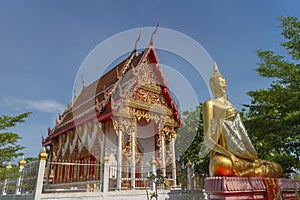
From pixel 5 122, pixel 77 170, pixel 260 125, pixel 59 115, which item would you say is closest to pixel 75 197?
pixel 5 122

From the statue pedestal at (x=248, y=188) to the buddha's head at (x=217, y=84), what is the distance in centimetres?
199

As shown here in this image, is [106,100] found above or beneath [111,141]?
above

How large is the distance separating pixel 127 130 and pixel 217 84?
16.6 feet

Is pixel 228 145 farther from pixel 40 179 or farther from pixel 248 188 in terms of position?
pixel 40 179

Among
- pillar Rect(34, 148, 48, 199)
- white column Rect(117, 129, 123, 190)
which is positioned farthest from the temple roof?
pillar Rect(34, 148, 48, 199)

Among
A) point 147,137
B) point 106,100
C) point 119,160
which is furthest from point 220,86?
point 147,137

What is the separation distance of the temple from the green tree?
2.03 m

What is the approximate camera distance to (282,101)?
22.0 ft

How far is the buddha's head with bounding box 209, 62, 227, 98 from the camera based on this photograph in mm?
5344

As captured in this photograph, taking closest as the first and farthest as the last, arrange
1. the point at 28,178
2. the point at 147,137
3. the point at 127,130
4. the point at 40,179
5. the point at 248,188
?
1. the point at 248,188
2. the point at 40,179
3. the point at 28,178
4. the point at 127,130
5. the point at 147,137

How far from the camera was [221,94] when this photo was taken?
17.5ft

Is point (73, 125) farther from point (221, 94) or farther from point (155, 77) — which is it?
point (221, 94)

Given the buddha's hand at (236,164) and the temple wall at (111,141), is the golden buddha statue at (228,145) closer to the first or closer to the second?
the buddha's hand at (236,164)

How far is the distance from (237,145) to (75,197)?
3.70 meters
